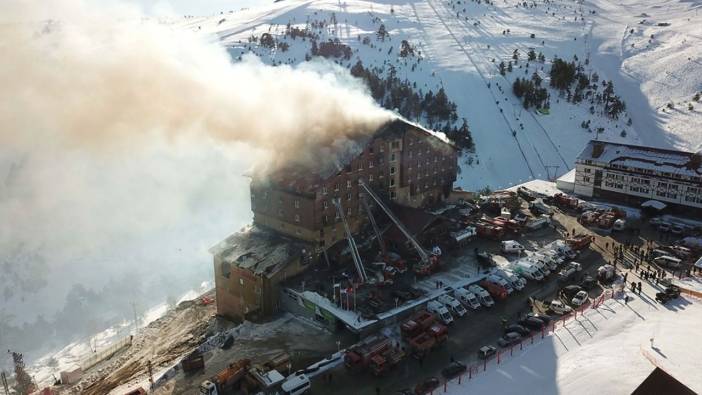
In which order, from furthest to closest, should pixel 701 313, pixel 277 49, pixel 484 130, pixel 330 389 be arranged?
pixel 277 49, pixel 484 130, pixel 701 313, pixel 330 389

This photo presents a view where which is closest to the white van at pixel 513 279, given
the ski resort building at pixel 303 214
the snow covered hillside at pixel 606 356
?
the snow covered hillside at pixel 606 356

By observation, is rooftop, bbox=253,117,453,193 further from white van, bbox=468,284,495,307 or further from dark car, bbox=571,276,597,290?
dark car, bbox=571,276,597,290

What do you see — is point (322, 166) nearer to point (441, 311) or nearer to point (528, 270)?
point (441, 311)

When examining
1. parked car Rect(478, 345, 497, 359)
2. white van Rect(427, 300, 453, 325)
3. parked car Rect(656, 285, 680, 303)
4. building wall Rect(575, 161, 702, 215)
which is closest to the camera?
parked car Rect(478, 345, 497, 359)

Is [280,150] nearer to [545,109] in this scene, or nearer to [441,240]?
[441,240]

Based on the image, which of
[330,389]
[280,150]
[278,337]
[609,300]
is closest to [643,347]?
[609,300]

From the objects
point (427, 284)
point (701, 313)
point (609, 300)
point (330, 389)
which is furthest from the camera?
point (427, 284)

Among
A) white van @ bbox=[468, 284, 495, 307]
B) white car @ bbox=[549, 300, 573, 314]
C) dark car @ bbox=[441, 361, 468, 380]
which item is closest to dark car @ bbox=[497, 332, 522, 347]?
dark car @ bbox=[441, 361, 468, 380]
